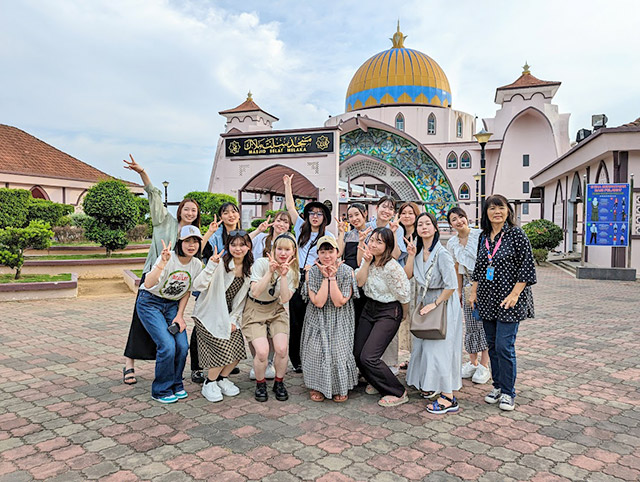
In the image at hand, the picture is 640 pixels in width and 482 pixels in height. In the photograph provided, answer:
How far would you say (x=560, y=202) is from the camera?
63.4ft

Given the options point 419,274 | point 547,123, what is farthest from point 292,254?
point 547,123

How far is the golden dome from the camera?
37.0 m

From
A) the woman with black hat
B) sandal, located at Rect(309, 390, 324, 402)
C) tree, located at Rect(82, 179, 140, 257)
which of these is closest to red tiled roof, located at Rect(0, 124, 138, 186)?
tree, located at Rect(82, 179, 140, 257)

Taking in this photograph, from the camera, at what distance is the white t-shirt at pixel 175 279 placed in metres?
3.86

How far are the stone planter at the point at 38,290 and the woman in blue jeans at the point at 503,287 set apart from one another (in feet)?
26.0

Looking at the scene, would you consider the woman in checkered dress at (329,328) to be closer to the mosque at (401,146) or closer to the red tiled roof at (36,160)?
the mosque at (401,146)

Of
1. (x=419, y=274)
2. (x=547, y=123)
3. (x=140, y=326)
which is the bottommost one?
(x=140, y=326)

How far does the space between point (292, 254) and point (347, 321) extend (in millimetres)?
730

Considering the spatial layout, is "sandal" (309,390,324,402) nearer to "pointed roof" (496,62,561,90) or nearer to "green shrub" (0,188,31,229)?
"green shrub" (0,188,31,229)

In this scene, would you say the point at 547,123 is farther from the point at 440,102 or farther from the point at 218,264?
the point at 218,264

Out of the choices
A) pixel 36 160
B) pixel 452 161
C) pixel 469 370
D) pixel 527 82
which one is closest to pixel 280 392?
pixel 469 370

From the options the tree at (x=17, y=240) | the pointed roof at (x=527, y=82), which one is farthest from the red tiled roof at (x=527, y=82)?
the tree at (x=17, y=240)

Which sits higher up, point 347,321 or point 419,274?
point 419,274

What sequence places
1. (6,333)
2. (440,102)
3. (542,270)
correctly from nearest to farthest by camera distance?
(6,333) → (542,270) → (440,102)
